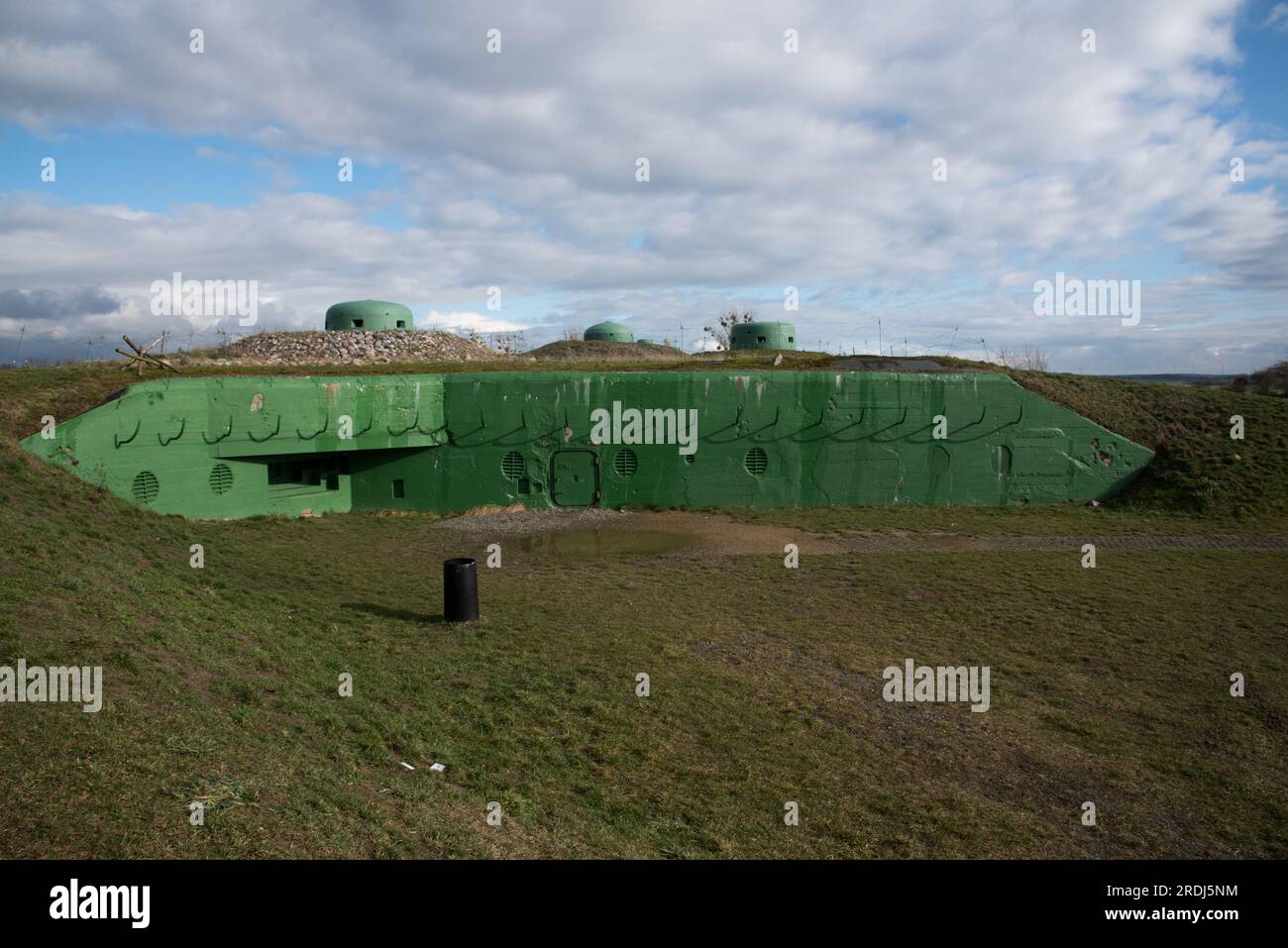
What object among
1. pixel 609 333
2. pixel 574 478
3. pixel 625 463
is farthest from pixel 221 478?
pixel 609 333

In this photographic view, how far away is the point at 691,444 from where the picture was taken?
2056 centimetres

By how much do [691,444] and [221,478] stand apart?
10669mm

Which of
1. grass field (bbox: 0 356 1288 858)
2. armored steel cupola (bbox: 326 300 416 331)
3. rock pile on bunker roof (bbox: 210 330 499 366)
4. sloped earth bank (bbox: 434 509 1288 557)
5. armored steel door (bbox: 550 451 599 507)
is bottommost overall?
grass field (bbox: 0 356 1288 858)

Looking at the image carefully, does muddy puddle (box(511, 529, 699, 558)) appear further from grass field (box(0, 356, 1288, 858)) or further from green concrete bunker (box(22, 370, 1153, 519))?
green concrete bunker (box(22, 370, 1153, 519))

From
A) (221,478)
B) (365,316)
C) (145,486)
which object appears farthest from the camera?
(365,316)

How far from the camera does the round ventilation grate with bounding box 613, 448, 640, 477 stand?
2048 cm

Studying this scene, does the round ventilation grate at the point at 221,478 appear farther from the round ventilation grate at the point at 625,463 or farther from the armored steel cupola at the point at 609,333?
the armored steel cupola at the point at 609,333

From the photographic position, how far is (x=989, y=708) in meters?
8.55

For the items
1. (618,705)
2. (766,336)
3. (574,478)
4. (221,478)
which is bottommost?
(618,705)

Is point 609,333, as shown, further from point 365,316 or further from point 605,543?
point 605,543

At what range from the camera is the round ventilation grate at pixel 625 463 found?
20.5 m

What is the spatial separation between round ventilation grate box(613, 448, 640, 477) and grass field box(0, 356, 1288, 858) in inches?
230

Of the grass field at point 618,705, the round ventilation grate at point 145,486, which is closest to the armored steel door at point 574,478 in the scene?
the grass field at point 618,705

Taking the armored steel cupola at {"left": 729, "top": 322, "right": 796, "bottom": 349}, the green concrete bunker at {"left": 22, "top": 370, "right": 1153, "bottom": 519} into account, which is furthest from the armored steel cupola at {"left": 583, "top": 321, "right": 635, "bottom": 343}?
the green concrete bunker at {"left": 22, "top": 370, "right": 1153, "bottom": 519}
